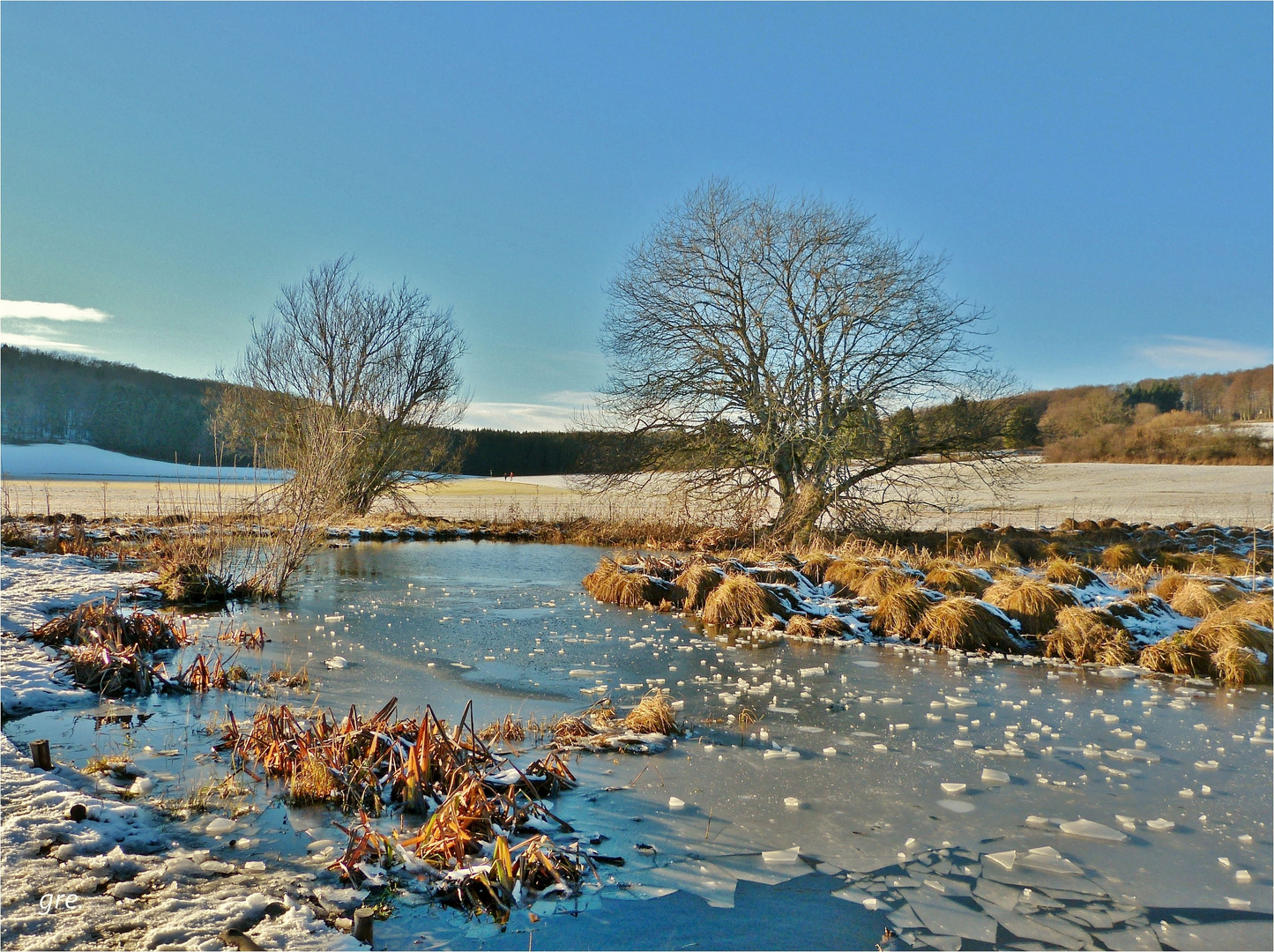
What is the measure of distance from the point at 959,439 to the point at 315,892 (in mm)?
Answer: 15212

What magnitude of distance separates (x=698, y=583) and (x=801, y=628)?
7.40 feet

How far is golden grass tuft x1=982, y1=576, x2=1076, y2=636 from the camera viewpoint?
385 inches

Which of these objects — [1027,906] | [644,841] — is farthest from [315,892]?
[1027,906]

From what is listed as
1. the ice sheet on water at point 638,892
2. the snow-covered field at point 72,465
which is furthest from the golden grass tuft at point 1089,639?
the snow-covered field at point 72,465

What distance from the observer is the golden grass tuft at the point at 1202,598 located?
10.1m

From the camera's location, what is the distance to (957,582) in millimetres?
11242

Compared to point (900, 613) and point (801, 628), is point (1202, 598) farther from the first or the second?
point (801, 628)

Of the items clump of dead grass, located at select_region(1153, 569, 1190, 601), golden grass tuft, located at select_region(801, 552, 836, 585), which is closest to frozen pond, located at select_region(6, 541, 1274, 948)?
golden grass tuft, located at select_region(801, 552, 836, 585)

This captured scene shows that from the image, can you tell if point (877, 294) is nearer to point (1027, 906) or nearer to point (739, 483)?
point (739, 483)

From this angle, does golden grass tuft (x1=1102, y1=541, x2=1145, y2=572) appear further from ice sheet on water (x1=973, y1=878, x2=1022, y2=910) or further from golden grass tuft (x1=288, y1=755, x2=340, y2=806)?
golden grass tuft (x1=288, y1=755, x2=340, y2=806)

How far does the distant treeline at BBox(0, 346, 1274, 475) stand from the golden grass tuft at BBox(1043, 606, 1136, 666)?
3134 cm

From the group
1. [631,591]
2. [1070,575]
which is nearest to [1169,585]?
[1070,575]

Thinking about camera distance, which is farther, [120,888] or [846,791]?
[846,791]

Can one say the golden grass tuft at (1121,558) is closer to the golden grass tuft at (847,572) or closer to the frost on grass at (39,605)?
the golden grass tuft at (847,572)
